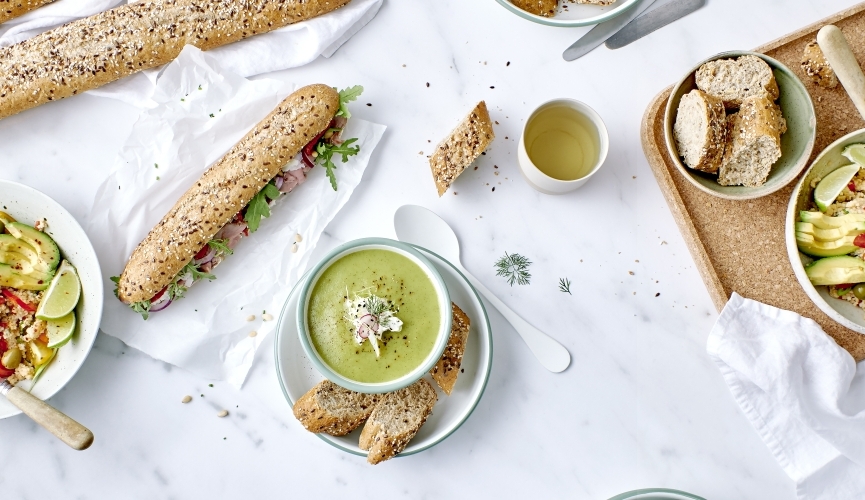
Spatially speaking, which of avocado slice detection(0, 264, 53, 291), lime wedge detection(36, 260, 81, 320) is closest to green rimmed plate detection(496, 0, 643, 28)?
lime wedge detection(36, 260, 81, 320)

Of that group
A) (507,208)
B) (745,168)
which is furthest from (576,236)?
(745,168)

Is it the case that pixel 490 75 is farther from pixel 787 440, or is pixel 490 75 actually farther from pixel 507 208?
pixel 787 440

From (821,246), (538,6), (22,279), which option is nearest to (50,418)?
(22,279)

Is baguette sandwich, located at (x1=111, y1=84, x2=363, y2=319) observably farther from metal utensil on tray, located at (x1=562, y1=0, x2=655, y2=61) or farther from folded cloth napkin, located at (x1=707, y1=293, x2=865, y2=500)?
folded cloth napkin, located at (x1=707, y1=293, x2=865, y2=500)

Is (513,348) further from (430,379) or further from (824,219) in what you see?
(824,219)

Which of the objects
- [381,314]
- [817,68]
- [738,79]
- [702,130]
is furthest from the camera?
[817,68]

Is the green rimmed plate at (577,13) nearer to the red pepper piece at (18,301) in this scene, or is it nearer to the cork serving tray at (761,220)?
the cork serving tray at (761,220)
